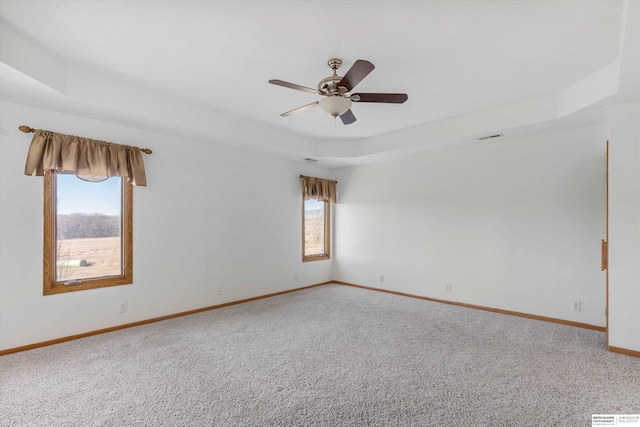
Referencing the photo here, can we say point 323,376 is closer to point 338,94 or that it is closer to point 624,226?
point 338,94

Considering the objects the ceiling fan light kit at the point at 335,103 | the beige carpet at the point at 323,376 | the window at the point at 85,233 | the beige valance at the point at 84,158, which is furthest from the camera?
the window at the point at 85,233

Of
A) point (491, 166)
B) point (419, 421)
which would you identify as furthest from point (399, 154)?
point (419, 421)

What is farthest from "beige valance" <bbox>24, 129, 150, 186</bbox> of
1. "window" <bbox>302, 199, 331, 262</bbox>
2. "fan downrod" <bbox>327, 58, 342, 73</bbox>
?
"window" <bbox>302, 199, 331, 262</bbox>

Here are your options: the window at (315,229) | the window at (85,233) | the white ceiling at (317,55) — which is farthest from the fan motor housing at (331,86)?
the window at (315,229)

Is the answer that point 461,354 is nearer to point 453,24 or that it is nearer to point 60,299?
point 453,24

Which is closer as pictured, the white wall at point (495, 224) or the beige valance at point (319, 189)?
the white wall at point (495, 224)

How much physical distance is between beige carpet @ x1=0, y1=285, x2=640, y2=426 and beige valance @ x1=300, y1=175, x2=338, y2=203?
270 centimetres

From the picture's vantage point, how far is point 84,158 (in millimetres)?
3418

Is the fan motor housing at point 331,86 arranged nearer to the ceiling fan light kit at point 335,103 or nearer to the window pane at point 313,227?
→ the ceiling fan light kit at point 335,103

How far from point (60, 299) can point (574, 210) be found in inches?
242

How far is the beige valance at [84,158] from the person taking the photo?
3139mm

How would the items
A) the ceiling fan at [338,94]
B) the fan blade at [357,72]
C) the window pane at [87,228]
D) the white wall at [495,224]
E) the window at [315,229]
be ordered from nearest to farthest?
1. the fan blade at [357,72]
2. the ceiling fan at [338,94]
3. the window pane at [87,228]
4. the white wall at [495,224]
5. the window at [315,229]

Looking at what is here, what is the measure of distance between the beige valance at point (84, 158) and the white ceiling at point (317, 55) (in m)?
0.34

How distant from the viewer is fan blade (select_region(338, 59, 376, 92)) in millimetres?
2225
